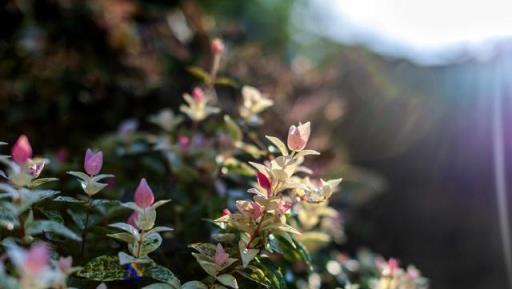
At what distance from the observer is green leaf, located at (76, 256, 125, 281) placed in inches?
34.7

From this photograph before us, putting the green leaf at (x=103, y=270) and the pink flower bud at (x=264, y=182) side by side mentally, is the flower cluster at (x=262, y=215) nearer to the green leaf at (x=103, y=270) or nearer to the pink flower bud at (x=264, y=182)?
the pink flower bud at (x=264, y=182)

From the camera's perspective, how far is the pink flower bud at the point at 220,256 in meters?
0.90

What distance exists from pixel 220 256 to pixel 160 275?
0.32 feet

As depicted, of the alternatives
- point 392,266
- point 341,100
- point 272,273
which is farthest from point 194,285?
point 341,100

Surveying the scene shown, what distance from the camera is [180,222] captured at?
1.34 meters

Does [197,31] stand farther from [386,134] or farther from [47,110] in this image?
[386,134]

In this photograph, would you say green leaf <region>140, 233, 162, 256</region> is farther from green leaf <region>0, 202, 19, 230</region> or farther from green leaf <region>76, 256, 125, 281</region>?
green leaf <region>0, 202, 19, 230</region>

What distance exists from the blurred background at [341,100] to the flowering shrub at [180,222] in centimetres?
28

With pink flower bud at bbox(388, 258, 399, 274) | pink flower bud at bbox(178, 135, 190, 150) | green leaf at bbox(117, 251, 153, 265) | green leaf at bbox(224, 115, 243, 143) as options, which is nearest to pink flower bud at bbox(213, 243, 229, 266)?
green leaf at bbox(117, 251, 153, 265)

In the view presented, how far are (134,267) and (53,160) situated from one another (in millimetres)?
845

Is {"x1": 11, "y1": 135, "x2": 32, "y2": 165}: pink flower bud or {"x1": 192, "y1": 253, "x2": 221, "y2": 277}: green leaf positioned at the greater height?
{"x1": 11, "y1": 135, "x2": 32, "y2": 165}: pink flower bud

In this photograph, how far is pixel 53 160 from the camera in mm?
1656

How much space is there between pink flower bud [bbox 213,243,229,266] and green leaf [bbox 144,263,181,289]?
69 millimetres

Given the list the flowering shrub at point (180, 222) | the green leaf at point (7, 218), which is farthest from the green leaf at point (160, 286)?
the green leaf at point (7, 218)
